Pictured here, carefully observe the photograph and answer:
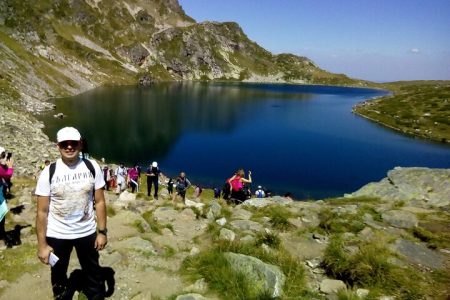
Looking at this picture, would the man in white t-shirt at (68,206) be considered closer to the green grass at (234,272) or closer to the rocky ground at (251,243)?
the rocky ground at (251,243)

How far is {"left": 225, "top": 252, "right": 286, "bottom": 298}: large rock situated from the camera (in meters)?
8.84

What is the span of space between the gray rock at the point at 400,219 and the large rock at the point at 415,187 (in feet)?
17.4

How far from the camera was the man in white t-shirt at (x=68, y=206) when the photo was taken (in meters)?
6.82

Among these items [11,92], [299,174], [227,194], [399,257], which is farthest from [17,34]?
[399,257]

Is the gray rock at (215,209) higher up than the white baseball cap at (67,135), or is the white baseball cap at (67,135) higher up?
the white baseball cap at (67,135)

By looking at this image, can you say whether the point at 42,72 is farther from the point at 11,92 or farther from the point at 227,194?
the point at 227,194

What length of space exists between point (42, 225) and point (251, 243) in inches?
270

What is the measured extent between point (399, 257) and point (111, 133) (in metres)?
78.1

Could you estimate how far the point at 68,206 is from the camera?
697 centimetres

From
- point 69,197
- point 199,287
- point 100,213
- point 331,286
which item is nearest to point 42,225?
point 69,197

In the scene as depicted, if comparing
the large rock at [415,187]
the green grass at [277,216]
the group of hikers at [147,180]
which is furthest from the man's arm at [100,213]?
the large rock at [415,187]

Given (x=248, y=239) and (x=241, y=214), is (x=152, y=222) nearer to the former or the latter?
(x=248, y=239)

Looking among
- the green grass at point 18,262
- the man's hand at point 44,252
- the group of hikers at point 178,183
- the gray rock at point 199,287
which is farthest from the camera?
the group of hikers at point 178,183

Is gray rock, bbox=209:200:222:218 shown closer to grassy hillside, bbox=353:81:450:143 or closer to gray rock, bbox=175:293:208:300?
gray rock, bbox=175:293:208:300
